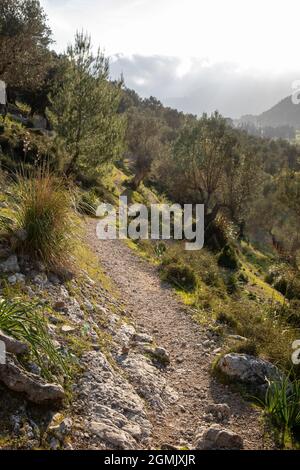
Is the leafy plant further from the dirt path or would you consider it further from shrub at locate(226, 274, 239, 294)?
shrub at locate(226, 274, 239, 294)

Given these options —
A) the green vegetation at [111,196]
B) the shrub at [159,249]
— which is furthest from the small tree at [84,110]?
the shrub at [159,249]

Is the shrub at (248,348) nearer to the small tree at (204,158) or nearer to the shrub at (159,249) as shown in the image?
the shrub at (159,249)

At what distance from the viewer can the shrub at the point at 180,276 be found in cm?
1343

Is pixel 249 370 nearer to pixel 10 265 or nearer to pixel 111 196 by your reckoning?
pixel 10 265

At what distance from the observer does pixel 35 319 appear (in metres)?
5.29

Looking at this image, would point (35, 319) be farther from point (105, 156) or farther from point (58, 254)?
point (105, 156)

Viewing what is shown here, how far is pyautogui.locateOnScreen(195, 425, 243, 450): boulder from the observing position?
4.93 m

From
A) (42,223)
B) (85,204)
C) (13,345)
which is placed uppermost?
(85,204)

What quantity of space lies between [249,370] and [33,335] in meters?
4.08

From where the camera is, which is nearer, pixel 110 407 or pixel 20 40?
pixel 110 407

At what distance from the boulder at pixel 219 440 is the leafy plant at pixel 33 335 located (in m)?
2.15

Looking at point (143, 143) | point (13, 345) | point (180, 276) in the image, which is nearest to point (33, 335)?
point (13, 345)

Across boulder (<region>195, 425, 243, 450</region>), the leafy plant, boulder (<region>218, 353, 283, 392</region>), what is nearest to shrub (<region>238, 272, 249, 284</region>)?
boulder (<region>218, 353, 283, 392</region>)

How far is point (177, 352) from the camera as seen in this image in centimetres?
819
